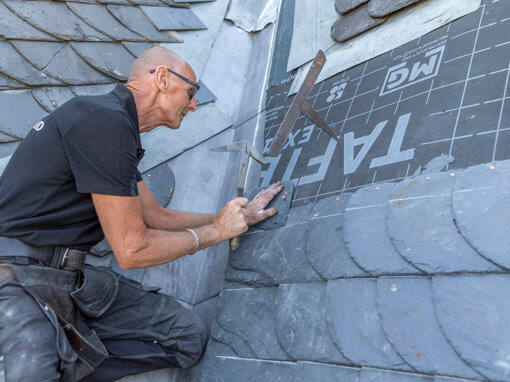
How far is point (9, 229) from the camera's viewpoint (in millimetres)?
1857

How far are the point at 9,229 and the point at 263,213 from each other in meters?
1.20

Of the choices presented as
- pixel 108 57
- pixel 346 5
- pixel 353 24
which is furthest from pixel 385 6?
pixel 108 57

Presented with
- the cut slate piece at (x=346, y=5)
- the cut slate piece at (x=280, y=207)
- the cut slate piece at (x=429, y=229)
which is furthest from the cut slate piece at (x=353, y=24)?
the cut slate piece at (x=429, y=229)

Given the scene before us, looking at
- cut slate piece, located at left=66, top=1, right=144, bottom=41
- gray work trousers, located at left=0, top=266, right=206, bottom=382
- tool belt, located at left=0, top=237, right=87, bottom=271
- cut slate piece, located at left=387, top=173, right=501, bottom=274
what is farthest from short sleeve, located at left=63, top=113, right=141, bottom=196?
cut slate piece, located at left=66, top=1, right=144, bottom=41

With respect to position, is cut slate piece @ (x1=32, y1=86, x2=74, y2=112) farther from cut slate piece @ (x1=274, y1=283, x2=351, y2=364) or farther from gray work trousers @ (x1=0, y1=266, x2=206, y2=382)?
cut slate piece @ (x1=274, y1=283, x2=351, y2=364)

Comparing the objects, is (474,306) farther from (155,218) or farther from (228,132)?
(228,132)

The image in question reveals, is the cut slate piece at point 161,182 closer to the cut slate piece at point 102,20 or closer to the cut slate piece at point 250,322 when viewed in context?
the cut slate piece at point 250,322

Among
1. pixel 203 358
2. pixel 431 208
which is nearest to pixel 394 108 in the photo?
pixel 431 208

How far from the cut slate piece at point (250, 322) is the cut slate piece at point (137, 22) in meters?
2.01

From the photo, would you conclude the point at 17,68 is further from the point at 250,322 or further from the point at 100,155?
the point at 250,322

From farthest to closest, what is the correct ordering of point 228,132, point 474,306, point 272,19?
point 272,19 < point 228,132 < point 474,306

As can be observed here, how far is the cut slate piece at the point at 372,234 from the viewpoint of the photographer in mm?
1695

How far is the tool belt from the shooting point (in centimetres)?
184

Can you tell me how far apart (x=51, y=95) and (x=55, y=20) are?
58cm
